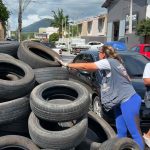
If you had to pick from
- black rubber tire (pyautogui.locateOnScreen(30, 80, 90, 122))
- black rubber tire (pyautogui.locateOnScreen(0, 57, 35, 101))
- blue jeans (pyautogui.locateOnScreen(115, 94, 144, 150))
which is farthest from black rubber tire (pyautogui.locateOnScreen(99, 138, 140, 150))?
black rubber tire (pyautogui.locateOnScreen(0, 57, 35, 101))

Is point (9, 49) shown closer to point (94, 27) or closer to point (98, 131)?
point (98, 131)

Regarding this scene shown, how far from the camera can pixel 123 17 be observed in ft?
184

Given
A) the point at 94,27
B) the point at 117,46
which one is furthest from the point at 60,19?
the point at 117,46

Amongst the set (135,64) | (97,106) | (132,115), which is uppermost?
(135,64)

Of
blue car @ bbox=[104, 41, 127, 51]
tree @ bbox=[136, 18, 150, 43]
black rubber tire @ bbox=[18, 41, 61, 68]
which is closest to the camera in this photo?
black rubber tire @ bbox=[18, 41, 61, 68]

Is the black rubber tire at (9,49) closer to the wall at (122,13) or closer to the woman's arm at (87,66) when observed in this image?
the woman's arm at (87,66)

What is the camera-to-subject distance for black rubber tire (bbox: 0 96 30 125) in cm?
545

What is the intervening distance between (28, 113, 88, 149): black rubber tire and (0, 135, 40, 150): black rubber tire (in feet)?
0.27

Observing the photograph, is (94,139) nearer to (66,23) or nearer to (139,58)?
(139,58)

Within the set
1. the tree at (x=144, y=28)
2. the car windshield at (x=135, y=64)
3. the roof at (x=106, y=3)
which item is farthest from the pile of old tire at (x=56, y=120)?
the roof at (x=106, y=3)

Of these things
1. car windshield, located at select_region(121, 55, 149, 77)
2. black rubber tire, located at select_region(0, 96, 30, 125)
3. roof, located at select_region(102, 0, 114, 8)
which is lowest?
black rubber tire, located at select_region(0, 96, 30, 125)

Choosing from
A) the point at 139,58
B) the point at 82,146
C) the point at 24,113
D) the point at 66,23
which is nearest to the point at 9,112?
the point at 24,113

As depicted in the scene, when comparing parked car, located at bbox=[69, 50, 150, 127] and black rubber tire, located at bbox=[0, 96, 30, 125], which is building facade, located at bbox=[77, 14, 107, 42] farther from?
black rubber tire, located at bbox=[0, 96, 30, 125]

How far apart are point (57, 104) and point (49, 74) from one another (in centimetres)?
129
